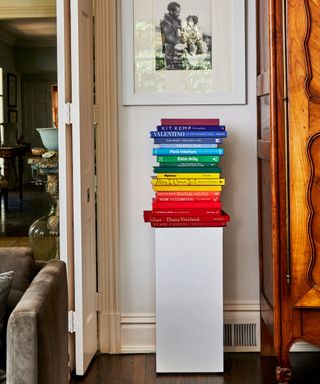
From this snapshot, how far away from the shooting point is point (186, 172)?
346 cm

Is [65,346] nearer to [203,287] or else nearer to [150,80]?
[203,287]

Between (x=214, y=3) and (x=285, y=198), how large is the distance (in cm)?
124

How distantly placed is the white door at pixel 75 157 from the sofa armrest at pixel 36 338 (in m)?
1.18

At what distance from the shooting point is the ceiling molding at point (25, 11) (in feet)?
16.8

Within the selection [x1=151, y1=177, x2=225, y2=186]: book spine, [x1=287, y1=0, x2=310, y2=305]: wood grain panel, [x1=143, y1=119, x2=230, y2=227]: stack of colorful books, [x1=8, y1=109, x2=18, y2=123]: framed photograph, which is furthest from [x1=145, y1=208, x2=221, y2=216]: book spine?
[x1=8, y1=109, x2=18, y2=123]: framed photograph

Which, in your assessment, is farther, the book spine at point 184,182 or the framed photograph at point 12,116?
the framed photograph at point 12,116

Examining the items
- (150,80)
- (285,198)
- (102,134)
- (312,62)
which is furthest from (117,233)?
(312,62)

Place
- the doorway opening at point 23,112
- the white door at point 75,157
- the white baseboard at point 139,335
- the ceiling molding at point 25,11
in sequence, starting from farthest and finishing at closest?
1. the ceiling molding at point 25,11
2. the doorway opening at point 23,112
3. the white baseboard at point 139,335
4. the white door at point 75,157

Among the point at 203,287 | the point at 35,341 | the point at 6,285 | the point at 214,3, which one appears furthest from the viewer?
the point at 214,3

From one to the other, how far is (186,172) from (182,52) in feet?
2.29

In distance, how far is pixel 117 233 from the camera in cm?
379

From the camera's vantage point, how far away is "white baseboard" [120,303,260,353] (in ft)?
12.4

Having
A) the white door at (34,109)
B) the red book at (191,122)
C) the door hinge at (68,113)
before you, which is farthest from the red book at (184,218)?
the white door at (34,109)

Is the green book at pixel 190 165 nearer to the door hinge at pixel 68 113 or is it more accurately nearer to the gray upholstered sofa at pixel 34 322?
the door hinge at pixel 68 113
